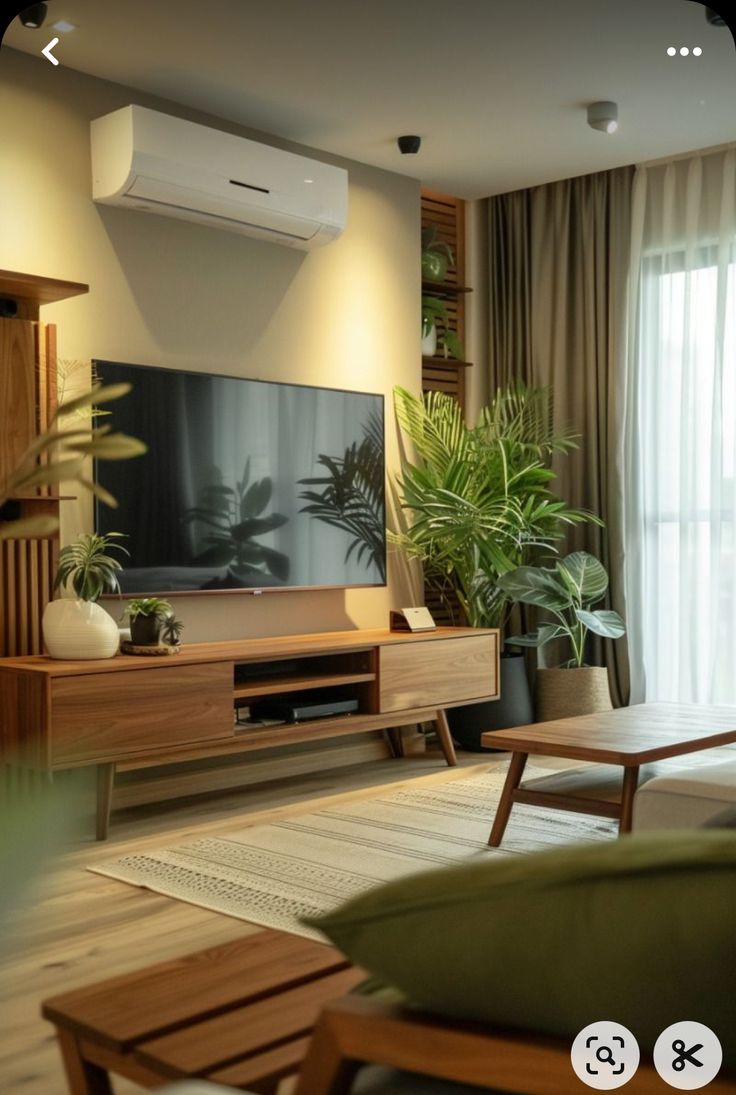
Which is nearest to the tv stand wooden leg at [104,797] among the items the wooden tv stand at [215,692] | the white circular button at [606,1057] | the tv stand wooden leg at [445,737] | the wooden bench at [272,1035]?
the wooden tv stand at [215,692]

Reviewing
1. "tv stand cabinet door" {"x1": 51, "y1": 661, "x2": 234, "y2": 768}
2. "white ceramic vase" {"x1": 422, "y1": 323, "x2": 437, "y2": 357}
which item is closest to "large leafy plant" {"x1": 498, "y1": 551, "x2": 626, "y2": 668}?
"white ceramic vase" {"x1": 422, "y1": 323, "x2": 437, "y2": 357}

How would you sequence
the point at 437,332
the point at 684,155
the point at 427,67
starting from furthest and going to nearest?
1. the point at 437,332
2. the point at 684,155
3. the point at 427,67

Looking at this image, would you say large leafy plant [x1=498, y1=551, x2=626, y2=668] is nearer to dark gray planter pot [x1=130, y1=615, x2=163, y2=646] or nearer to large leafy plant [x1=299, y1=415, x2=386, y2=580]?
large leafy plant [x1=299, y1=415, x2=386, y2=580]

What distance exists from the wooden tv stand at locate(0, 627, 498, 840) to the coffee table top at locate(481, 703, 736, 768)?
3.08ft

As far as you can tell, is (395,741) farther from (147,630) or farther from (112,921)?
(112,921)

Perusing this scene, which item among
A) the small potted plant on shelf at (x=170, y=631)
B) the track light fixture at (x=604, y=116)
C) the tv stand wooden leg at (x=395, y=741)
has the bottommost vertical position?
the tv stand wooden leg at (x=395, y=741)

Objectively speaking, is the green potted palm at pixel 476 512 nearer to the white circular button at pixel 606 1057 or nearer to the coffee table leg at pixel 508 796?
the coffee table leg at pixel 508 796

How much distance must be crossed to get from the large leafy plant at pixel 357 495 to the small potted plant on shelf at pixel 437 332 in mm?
721

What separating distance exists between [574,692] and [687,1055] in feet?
13.9

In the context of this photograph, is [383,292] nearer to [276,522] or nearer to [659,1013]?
[276,522]

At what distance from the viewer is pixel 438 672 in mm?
4410

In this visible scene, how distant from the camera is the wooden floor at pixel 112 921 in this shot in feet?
6.20

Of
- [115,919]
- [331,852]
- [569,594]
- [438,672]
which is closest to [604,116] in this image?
[569,594]

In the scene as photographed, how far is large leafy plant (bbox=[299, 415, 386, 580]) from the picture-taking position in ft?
14.8
